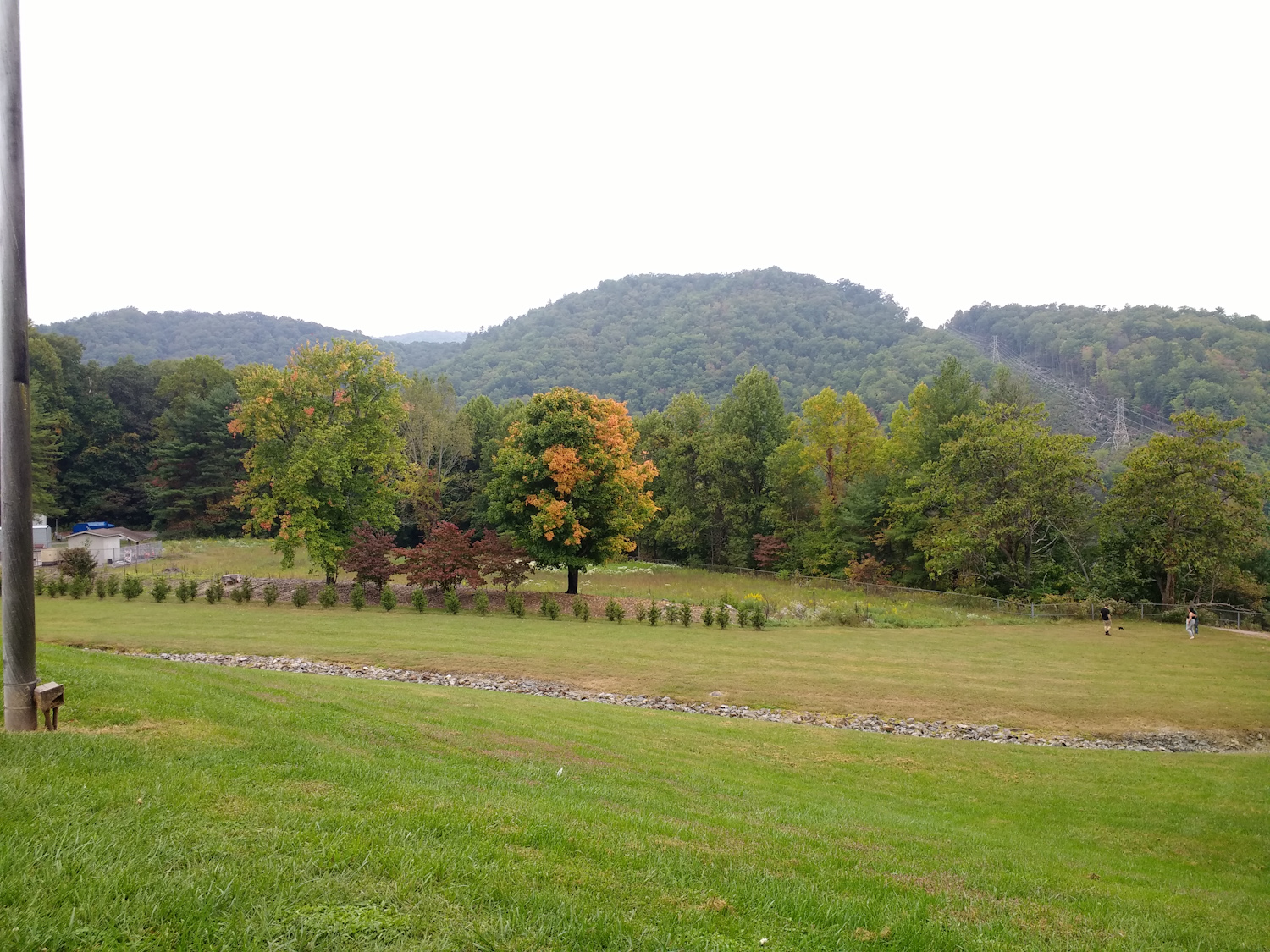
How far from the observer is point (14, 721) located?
608 centimetres

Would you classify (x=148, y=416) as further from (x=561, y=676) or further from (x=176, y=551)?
(x=561, y=676)

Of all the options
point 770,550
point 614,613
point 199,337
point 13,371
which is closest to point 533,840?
point 13,371

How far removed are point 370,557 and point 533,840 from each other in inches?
1085

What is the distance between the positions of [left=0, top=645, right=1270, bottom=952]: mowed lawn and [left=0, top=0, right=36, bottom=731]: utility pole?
0.82 metres

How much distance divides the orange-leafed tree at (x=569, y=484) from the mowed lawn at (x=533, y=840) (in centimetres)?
2201

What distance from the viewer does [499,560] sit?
30.5 meters

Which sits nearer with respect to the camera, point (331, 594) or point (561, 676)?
point (561, 676)

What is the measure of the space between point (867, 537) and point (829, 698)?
3103 centimetres

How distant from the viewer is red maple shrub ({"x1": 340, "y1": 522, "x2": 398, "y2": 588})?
30.2 m

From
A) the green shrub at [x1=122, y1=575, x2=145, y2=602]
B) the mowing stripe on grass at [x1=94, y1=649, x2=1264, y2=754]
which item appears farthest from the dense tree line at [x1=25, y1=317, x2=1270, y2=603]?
A: the mowing stripe on grass at [x1=94, y1=649, x2=1264, y2=754]

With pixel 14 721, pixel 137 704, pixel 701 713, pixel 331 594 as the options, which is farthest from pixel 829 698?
pixel 331 594

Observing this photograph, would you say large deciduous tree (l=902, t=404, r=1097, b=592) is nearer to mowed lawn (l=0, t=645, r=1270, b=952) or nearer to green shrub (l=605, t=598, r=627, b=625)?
green shrub (l=605, t=598, r=627, b=625)

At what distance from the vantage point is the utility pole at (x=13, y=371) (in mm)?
5945

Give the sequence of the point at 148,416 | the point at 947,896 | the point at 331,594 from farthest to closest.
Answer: the point at 148,416 → the point at 331,594 → the point at 947,896
